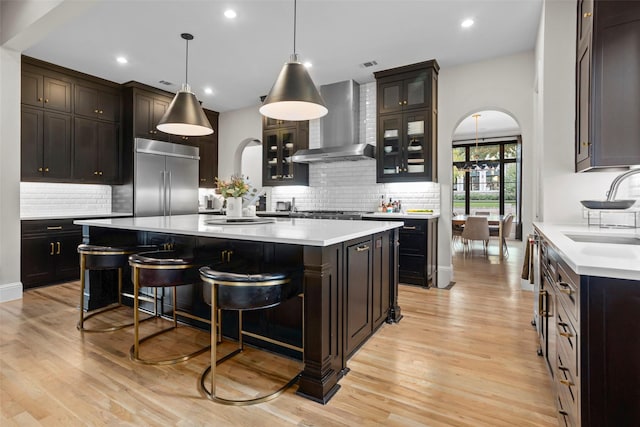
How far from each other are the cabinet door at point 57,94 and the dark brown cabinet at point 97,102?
0.11 m

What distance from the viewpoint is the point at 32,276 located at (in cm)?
431

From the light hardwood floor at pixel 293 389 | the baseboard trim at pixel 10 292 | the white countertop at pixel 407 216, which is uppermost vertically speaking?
the white countertop at pixel 407 216

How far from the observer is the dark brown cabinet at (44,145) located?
4.45 meters

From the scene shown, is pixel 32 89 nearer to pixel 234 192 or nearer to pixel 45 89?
pixel 45 89

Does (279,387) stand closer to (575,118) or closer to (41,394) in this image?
(41,394)

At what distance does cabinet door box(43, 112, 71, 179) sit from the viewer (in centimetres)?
466

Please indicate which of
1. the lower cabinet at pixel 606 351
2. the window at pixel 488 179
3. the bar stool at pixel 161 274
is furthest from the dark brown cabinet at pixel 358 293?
the window at pixel 488 179

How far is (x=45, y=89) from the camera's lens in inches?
182

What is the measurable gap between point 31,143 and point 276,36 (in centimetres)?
359

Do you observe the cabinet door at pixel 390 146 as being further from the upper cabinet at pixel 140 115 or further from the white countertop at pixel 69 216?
the white countertop at pixel 69 216

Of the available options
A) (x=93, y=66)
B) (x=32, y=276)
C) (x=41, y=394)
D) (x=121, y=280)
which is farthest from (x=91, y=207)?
(x=41, y=394)

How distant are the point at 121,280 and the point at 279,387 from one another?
2.38 metres

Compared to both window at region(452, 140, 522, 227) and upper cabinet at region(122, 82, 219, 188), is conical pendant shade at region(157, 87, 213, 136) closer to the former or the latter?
upper cabinet at region(122, 82, 219, 188)

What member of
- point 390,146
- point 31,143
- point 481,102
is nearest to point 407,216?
point 390,146
